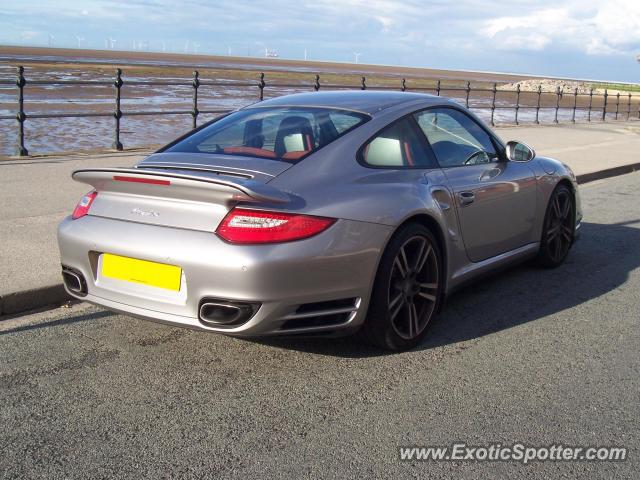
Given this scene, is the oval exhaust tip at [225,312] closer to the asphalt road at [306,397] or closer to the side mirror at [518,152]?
the asphalt road at [306,397]

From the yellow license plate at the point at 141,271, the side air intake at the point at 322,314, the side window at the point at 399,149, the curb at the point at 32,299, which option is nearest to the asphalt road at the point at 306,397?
the curb at the point at 32,299

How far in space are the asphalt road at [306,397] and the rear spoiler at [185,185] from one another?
0.91 meters

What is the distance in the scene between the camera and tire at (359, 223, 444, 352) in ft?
13.5

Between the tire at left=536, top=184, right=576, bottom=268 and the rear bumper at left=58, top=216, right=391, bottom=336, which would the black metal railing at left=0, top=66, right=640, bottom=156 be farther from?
the rear bumper at left=58, top=216, right=391, bottom=336

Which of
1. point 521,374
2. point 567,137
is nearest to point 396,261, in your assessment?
point 521,374

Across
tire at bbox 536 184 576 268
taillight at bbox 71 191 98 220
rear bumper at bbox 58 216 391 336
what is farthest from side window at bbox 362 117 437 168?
tire at bbox 536 184 576 268

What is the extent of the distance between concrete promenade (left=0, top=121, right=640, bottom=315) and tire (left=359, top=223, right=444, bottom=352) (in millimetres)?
2204

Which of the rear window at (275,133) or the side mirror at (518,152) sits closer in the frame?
the rear window at (275,133)

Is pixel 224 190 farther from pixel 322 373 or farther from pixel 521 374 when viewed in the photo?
pixel 521 374

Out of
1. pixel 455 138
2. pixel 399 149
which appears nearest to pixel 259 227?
pixel 399 149

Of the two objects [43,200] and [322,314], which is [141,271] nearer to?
[322,314]

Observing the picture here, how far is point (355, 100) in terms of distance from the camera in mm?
4922

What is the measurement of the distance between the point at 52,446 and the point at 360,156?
2096mm

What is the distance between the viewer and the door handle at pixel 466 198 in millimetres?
4839
